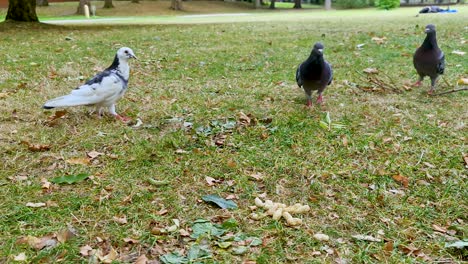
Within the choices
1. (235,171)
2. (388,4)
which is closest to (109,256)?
(235,171)

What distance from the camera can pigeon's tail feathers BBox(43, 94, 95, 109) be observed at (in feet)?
11.6

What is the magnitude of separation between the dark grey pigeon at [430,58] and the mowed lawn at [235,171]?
0.31 metres

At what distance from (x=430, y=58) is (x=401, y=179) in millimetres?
2304

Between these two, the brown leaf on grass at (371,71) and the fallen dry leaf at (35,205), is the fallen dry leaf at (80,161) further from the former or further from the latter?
the brown leaf on grass at (371,71)

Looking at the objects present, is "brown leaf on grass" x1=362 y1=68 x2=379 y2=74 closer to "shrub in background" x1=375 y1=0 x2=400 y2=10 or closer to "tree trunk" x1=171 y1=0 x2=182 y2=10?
"tree trunk" x1=171 y1=0 x2=182 y2=10

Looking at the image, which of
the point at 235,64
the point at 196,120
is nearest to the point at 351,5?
the point at 235,64

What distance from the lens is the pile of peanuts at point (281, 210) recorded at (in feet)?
8.09

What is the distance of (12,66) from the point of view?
6.38 m

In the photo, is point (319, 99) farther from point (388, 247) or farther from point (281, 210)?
point (388, 247)

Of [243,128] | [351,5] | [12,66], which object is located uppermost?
[351,5]

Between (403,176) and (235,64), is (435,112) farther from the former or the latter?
(235,64)

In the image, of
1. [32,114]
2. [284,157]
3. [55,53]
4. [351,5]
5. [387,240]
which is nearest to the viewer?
[387,240]

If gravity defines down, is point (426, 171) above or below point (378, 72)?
below

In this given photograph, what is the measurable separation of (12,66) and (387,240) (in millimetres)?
6044
